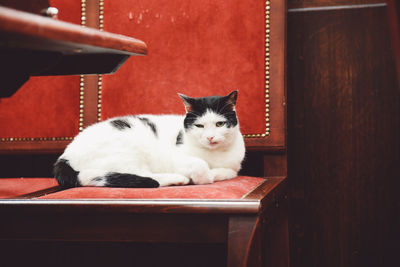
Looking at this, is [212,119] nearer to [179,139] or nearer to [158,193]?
[179,139]

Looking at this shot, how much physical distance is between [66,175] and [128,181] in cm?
21

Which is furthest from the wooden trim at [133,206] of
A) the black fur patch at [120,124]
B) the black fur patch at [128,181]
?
the black fur patch at [120,124]

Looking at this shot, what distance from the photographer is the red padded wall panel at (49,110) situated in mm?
1478

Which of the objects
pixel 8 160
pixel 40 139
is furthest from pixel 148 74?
pixel 8 160

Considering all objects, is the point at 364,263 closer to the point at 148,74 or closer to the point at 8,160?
the point at 148,74

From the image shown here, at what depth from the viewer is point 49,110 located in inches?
58.5

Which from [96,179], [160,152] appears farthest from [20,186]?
[160,152]

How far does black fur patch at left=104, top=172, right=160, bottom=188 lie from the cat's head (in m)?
0.29

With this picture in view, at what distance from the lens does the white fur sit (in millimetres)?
1090

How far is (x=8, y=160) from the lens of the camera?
1634 millimetres

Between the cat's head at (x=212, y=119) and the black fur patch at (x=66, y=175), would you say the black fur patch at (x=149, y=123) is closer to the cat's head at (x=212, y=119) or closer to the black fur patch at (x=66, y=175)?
the cat's head at (x=212, y=119)

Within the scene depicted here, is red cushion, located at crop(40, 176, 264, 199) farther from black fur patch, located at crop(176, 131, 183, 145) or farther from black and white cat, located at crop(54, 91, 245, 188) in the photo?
black fur patch, located at crop(176, 131, 183, 145)

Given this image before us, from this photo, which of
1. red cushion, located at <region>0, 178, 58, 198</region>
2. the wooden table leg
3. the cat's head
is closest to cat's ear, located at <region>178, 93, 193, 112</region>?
the cat's head

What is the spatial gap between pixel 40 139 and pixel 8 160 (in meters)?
0.26
